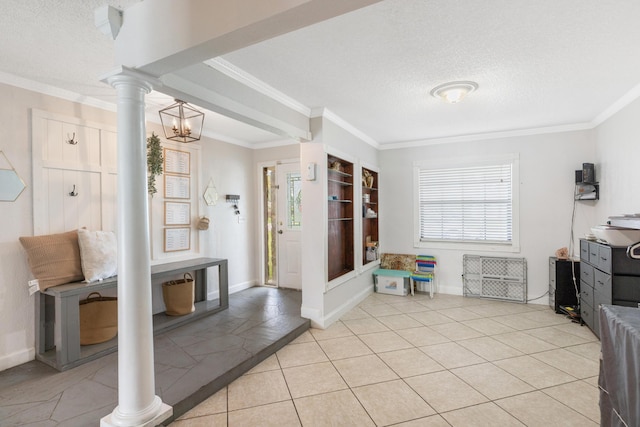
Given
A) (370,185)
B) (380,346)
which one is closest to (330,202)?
(370,185)

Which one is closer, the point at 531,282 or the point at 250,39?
the point at 250,39

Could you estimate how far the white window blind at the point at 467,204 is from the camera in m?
4.62

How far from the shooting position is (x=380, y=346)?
311 centimetres

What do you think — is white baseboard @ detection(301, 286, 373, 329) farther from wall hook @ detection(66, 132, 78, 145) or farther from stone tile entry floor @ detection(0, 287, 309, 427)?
wall hook @ detection(66, 132, 78, 145)

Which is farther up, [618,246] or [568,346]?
[618,246]

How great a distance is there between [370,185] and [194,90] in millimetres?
3338

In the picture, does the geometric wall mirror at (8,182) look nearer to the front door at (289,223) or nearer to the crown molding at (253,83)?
the crown molding at (253,83)

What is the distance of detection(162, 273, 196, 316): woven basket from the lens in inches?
137

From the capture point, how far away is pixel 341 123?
3.96 m

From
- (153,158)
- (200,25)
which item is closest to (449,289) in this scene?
(153,158)

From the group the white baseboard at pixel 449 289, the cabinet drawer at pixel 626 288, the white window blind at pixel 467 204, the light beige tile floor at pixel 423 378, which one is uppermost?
the white window blind at pixel 467 204

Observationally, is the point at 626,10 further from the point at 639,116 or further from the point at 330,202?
the point at 330,202

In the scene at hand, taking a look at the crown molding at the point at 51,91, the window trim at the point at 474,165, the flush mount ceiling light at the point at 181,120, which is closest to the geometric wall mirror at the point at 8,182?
the crown molding at the point at 51,91

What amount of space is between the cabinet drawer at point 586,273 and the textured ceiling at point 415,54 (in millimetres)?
1833
